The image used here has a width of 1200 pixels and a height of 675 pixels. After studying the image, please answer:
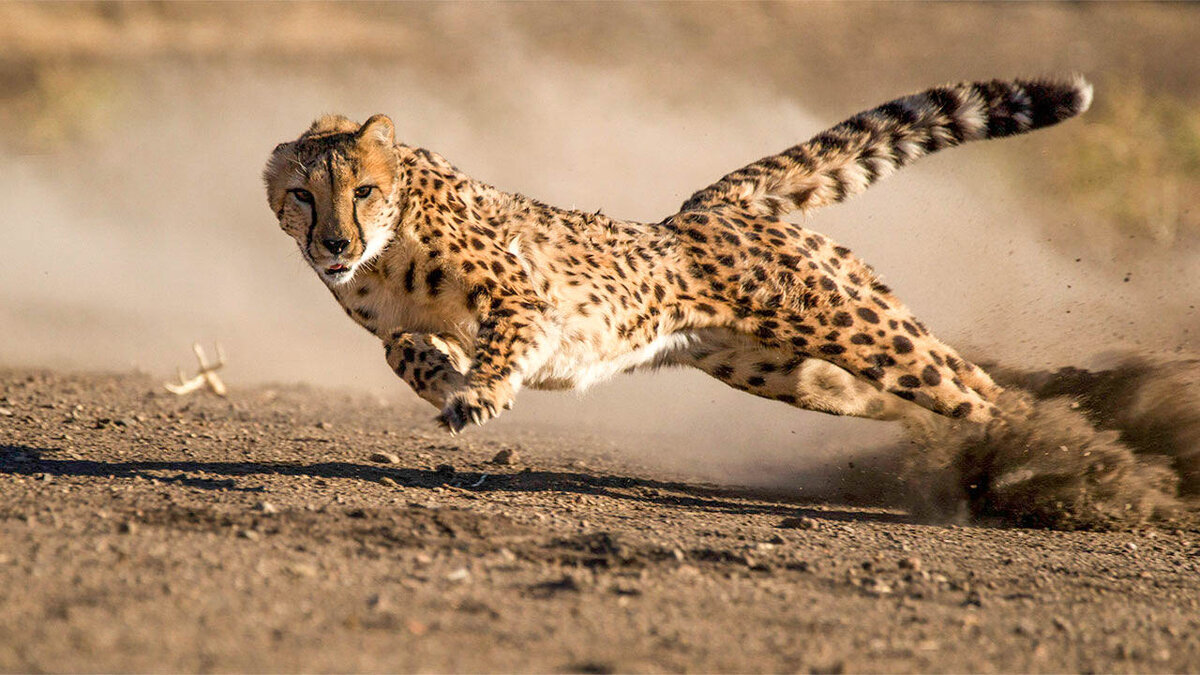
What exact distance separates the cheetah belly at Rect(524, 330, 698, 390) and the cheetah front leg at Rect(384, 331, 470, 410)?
327 mm

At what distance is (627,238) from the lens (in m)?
6.02

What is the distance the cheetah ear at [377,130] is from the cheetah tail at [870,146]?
156 cm

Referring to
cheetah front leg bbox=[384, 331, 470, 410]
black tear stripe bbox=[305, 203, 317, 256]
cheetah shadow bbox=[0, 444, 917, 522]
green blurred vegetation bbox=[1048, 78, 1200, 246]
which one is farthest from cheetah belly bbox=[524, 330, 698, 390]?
green blurred vegetation bbox=[1048, 78, 1200, 246]

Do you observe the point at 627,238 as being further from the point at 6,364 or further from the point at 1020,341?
the point at 6,364

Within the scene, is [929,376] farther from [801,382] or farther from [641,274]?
[641,274]

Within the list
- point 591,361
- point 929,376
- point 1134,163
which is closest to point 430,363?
point 591,361

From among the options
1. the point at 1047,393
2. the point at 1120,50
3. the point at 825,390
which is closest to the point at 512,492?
the point at 825,390

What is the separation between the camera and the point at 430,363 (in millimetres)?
5109

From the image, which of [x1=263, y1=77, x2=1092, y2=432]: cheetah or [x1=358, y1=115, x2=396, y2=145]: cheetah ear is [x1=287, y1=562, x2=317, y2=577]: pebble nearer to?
[x1=263, y1=77, x2=1092, y2=432]: cheetah

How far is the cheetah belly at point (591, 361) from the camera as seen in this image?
18.5ft

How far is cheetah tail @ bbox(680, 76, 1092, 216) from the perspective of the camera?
635cm

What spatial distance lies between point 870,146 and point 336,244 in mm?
2643

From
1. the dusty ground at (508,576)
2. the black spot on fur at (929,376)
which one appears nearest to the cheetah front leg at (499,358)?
the dusty ground at (508,576)

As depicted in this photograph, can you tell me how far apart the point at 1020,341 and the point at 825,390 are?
4.08 feet
